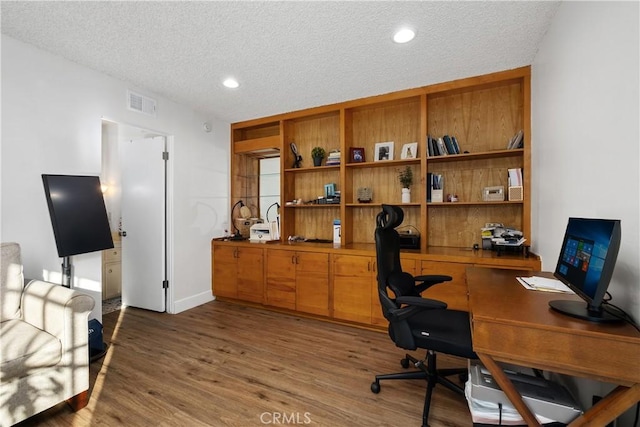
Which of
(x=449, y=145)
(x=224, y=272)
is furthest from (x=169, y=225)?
(x=449, y=145)

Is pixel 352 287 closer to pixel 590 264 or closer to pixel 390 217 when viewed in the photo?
pixel 390 217

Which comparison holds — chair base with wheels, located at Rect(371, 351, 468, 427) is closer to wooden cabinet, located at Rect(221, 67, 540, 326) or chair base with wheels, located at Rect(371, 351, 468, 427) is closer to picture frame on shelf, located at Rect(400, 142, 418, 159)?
wooden cabinet, located at Rect(221, 67, 540, 326)

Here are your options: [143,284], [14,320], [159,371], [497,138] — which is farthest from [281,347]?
[497,138]

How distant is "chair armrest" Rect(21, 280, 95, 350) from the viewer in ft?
5.61

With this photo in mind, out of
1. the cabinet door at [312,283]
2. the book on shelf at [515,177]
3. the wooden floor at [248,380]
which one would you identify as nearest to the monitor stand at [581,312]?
the wooden floor at [248,380]

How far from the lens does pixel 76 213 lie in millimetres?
2312

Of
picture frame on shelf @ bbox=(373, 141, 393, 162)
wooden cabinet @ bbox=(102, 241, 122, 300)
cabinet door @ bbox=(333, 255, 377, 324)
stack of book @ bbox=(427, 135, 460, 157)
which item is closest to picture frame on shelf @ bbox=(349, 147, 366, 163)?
picture frame on shelf @ bbox=(373, 141, 393, 162)

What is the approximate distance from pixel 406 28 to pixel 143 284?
3.93 m

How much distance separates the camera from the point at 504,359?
3.65ft

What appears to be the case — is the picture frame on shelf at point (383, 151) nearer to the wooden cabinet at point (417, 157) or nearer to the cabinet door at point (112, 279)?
the wooden cabinet at point (417, 157)

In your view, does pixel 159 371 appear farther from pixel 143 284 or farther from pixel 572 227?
pixel 572 227

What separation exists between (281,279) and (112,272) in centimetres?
251

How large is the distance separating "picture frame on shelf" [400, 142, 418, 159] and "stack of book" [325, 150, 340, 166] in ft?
2.53

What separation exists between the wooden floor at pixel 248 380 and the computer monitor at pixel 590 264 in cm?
104
